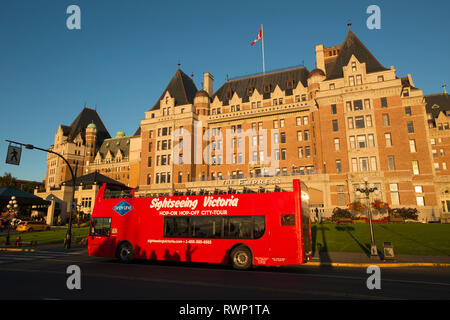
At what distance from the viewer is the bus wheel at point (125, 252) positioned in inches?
686

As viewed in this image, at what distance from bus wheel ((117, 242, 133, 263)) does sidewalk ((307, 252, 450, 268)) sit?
11.1 m

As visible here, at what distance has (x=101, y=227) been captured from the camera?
60.3ft

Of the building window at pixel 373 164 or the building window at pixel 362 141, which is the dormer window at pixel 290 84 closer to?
the building window at pixel 362 141

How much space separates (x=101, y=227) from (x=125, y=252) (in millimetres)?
2513

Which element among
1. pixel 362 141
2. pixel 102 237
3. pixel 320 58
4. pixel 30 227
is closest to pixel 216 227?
pixel 102 237

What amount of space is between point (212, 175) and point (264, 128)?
14.1m

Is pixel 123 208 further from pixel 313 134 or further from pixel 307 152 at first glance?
pixel 313 134

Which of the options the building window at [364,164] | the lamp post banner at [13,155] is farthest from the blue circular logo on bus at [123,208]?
the building window at [364,164]

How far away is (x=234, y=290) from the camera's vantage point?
9.77 m

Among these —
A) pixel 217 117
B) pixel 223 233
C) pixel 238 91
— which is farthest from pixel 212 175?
pixel 223 233

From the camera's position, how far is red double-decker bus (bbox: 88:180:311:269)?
13945mm

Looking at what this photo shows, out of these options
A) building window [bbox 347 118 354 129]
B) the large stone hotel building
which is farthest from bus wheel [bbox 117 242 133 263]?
building window [bbox 347 118 354 129]

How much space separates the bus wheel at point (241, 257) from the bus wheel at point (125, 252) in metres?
6.89

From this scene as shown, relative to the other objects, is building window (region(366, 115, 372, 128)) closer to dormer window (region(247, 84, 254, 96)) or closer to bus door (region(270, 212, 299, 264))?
dormer window (region(247, 84, 254, 96))
